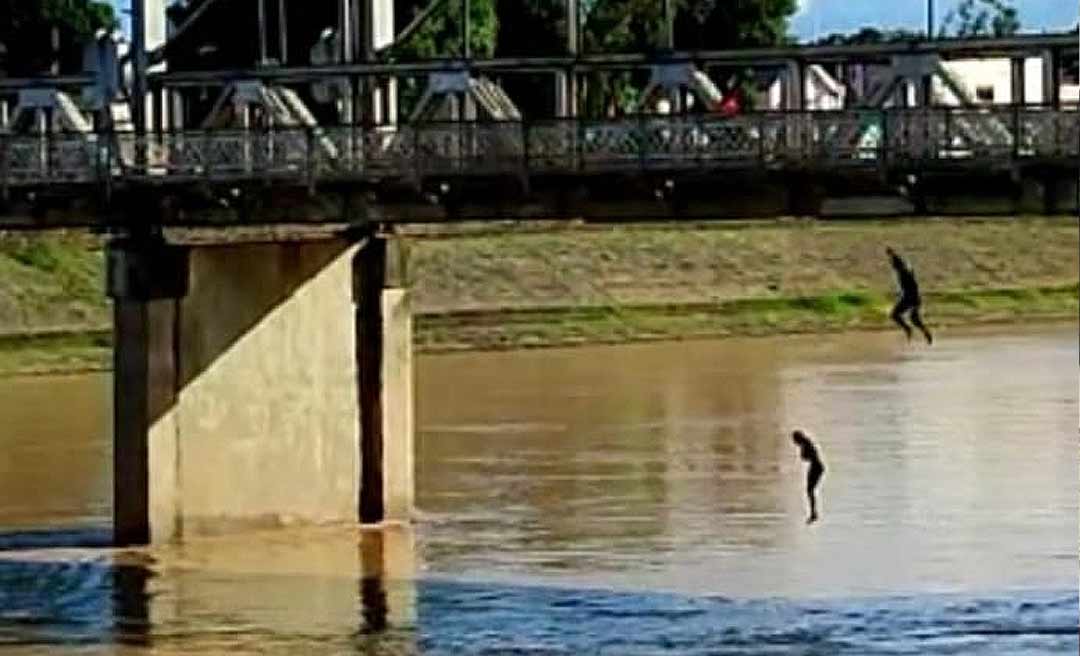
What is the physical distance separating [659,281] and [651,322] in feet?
12.2

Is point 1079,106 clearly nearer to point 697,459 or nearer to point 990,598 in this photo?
point 990,598

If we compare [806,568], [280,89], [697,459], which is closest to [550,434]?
[697,459]

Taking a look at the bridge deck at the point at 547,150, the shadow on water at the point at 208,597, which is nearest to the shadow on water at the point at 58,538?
the shadow on water at the point at 208,597

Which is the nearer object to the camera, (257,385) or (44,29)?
(257,385)

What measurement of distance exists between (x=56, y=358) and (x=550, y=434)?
23.6 m

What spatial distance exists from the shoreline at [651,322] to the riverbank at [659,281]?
69mm

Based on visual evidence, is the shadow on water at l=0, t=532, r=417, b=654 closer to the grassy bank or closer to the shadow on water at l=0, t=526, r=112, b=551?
the shadow on water at l=0, t=526, r=112, b=551

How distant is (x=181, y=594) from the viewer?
4116 centimetres

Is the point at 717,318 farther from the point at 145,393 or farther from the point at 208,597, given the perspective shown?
the point at 208,597

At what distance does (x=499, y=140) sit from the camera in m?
43.7

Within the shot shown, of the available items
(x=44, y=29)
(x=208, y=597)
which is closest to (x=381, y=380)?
(x=208, y=597)

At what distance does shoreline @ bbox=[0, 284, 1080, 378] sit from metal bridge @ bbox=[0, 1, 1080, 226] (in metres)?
35.5

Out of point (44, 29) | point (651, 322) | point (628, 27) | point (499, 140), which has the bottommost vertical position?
point (651, 322)

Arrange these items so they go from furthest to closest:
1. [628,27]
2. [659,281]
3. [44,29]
A: [659,281] < [44,29] < [628,27]
